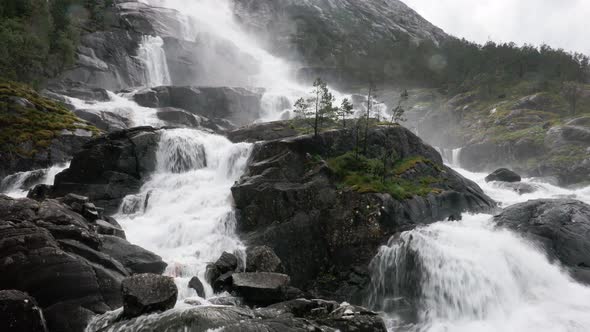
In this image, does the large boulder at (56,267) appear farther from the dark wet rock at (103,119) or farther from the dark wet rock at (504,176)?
the dark wet rock at (504,176)

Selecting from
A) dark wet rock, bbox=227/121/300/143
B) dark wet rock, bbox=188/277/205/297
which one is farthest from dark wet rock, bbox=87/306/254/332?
dark wet rock, bbox=227/121/300/143

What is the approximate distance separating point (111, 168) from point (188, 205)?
8.80 metres

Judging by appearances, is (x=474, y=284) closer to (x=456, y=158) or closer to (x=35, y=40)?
(x=456, y=158)

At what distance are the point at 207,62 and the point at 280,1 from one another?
171ft

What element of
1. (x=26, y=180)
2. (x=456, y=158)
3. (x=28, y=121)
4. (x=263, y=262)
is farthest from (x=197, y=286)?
(x=456, y=158)

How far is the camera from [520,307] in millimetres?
19156

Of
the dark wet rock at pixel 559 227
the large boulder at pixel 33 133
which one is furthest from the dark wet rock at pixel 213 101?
the dark wet rock at pixel 559 227

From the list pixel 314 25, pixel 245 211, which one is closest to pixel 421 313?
pixel 245 211

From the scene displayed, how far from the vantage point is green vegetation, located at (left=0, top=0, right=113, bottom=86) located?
49.1 metres

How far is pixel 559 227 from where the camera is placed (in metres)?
23.6

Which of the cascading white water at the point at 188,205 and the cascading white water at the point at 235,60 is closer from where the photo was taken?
the cascading white water at the point at 188,205

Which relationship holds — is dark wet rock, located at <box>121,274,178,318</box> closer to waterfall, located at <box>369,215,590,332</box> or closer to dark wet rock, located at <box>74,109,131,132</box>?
waterfall, located at <box>369,215,590,332</box>

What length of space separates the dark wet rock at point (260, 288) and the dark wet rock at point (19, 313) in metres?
7.41

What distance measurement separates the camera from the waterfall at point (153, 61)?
261 ft
